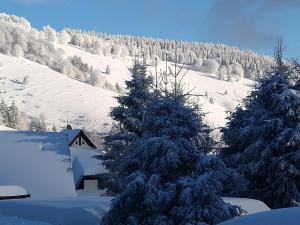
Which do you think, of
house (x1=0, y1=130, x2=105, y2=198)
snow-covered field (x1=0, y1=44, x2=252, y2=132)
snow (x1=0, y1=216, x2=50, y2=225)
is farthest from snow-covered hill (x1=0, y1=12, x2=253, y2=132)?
snow (x1=0, y1=216, x2=50, y2=225)

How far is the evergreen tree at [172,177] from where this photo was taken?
11656 mm

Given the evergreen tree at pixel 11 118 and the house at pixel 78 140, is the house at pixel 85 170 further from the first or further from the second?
the evergreen tree at pixel 11 118

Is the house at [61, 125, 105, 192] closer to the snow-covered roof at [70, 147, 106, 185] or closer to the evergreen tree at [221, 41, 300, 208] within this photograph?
the snow-covered roof at [70, 147, 106, 185]

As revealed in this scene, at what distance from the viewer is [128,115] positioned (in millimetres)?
27156

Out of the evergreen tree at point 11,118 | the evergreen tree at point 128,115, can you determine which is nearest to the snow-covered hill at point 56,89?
the evergreen tree at point 11,118

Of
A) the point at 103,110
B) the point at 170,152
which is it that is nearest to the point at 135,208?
the point at 170,152

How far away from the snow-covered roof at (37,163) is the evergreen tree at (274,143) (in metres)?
9.44

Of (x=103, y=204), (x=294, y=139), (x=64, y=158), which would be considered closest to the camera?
(x=103, y=204)

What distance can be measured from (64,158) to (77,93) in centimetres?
11981

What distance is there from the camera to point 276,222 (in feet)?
19.6

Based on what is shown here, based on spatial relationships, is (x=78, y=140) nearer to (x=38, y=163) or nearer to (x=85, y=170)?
(x=85, y=170)

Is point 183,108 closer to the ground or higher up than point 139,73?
closer to the ground

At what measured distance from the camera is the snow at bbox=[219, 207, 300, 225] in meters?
5.95

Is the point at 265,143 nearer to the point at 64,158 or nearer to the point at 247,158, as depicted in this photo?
the point at 247,158
